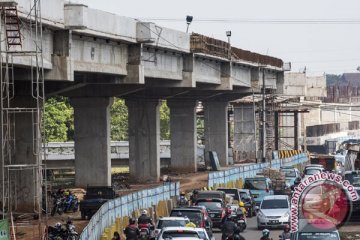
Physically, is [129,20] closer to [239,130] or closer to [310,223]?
[310,223]

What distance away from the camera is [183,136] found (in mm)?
93875

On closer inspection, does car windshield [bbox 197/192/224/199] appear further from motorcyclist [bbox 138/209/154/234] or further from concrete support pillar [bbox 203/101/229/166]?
concrete support pillar [bbox 203/101/229/166]

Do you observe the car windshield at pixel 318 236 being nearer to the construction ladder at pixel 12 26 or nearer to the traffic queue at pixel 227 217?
the traffic queue at pixel 227 217

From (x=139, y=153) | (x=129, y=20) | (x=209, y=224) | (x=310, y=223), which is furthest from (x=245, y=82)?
(x=310, y=223)

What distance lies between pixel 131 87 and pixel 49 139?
48.7 meters

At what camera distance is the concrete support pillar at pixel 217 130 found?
337 feet

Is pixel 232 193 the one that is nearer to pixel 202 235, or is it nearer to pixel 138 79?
pixel 138 79

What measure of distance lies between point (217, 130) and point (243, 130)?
18.6m

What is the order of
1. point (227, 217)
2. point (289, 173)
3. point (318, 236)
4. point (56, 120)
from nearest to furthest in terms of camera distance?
point (318, 236) < point (227, 217) < point (289, 173) < point (56, 120)

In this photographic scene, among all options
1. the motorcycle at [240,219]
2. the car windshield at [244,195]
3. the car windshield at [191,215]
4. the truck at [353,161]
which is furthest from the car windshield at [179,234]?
the truck at [353,161]

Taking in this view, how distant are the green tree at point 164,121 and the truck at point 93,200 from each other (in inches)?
3521

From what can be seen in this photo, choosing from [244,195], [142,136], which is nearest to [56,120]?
[142,136]

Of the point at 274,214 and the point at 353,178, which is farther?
the point at 353,178

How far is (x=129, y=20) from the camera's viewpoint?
59000 millimetres
